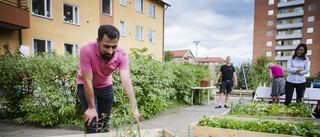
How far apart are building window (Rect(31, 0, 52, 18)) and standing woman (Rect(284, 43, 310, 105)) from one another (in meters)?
12.5

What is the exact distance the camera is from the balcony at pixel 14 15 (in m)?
8.30

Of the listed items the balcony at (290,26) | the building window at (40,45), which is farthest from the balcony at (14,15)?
the balcony at (290,26)

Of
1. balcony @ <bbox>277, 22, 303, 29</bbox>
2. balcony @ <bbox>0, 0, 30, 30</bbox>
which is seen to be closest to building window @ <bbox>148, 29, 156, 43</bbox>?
balcony @ <bbox>0, 0, 30, 30</bbox>

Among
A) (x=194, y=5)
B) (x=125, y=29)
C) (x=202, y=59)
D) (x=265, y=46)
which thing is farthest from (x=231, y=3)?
→ (x=202, y=59)

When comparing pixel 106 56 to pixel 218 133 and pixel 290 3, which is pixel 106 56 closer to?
pixel 218 133

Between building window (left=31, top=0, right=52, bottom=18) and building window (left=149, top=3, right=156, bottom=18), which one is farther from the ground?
building window (left=149, top=3, right=156, bottom=18)

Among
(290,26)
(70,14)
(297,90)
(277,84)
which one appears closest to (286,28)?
(290,26)

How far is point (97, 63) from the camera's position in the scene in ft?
6.44

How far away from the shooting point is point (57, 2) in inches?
443

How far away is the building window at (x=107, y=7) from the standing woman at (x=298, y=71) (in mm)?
13120

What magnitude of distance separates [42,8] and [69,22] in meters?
1.66

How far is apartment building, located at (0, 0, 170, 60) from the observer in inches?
358

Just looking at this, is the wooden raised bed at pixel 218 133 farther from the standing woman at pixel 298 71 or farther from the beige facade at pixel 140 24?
the beige facade at pixel 140 24

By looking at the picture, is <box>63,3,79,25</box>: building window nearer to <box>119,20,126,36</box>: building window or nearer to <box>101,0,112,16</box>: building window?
<box>101,0,112,16</box>: building window
